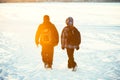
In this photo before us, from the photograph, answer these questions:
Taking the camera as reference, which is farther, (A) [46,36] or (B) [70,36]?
(A) [46,36]

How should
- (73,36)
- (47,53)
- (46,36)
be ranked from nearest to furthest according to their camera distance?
(73,36)
(46,36)
(47,53)

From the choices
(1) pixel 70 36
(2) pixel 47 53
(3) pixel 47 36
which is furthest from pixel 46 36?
(1) pixel 70 36

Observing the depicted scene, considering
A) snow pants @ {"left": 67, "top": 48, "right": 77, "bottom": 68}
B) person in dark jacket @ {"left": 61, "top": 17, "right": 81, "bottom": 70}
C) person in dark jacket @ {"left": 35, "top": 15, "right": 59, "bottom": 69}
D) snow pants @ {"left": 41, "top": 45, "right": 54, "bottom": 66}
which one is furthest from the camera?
snow pants @ {"left": 41, "top": 45, "right": 54, "bottom": 66}

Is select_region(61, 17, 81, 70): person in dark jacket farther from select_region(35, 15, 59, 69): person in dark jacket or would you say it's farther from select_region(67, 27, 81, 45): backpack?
select_region(35, 15, 59, 69): person in dark jacket

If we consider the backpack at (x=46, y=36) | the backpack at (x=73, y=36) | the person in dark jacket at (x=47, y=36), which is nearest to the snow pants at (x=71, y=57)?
the backpack at (x=73, y=36)

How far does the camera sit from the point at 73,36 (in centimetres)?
824

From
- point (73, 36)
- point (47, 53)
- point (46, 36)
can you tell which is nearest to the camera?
point (73, 36)

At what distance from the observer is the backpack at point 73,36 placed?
27.0 ft

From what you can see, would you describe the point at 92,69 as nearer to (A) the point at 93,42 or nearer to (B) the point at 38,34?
(B) the point at 38,34

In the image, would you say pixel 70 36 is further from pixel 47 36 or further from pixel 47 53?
pixel 47 53

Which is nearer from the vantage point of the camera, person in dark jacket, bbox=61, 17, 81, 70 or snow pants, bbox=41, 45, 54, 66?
person in dark jacket, bbox=61, 17, 81, 70

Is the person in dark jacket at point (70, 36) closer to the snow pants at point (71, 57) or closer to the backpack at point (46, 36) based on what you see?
the snow pants at point (71, 57)

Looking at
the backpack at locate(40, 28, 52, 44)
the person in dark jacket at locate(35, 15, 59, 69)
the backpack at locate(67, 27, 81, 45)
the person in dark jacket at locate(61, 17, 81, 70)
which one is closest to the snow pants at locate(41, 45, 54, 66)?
the person in dark jacket at locate(35, 15, 59, 69)

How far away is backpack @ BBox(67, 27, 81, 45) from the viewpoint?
823 cm
